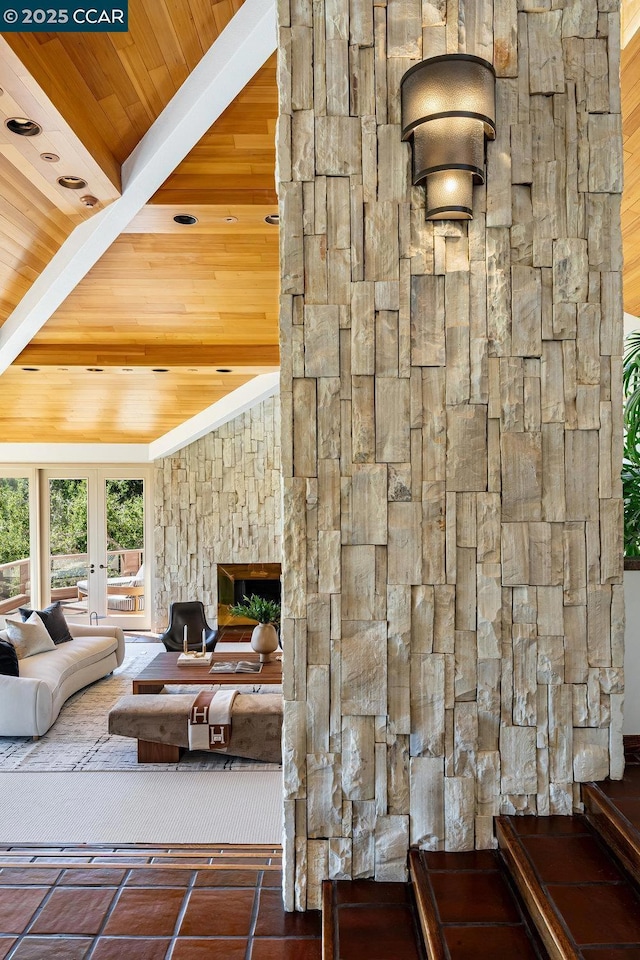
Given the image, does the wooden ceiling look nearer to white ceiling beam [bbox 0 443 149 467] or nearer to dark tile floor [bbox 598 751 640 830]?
white ceiling beam [bbox 0 443 149 467]

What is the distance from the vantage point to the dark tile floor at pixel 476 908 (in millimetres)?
1469

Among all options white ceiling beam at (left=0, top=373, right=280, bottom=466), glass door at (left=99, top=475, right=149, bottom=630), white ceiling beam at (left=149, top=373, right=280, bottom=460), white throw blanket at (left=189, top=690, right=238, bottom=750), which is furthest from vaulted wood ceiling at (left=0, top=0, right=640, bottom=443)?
glass door at (left=99, top=475, right=149, bottom=630)

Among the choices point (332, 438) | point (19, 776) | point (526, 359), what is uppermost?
point (526, 359)

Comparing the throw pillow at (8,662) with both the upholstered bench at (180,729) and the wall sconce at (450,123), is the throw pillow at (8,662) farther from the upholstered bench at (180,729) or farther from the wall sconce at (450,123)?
the wall sconce at (450,123)

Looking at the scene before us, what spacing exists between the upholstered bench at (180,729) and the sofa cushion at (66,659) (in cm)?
104

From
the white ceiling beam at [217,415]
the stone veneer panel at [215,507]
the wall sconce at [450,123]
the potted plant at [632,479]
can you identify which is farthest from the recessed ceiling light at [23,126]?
the stone veneer panel at [215,507]

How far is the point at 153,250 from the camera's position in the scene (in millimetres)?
3641

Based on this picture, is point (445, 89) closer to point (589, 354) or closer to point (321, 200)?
point (321, 200)

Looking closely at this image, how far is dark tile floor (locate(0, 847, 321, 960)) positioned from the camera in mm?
1680

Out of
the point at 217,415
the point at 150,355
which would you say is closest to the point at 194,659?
the point at 150,355

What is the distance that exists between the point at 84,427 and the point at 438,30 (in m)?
6.72

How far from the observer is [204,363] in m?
5.10

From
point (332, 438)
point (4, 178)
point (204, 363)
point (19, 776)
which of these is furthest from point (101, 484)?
point (332, 438)

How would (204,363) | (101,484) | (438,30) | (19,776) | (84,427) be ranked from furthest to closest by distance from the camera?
1. (101,484)
2. (84,427)
3. (204,363)
4. (19,776)
5. (438,30)
